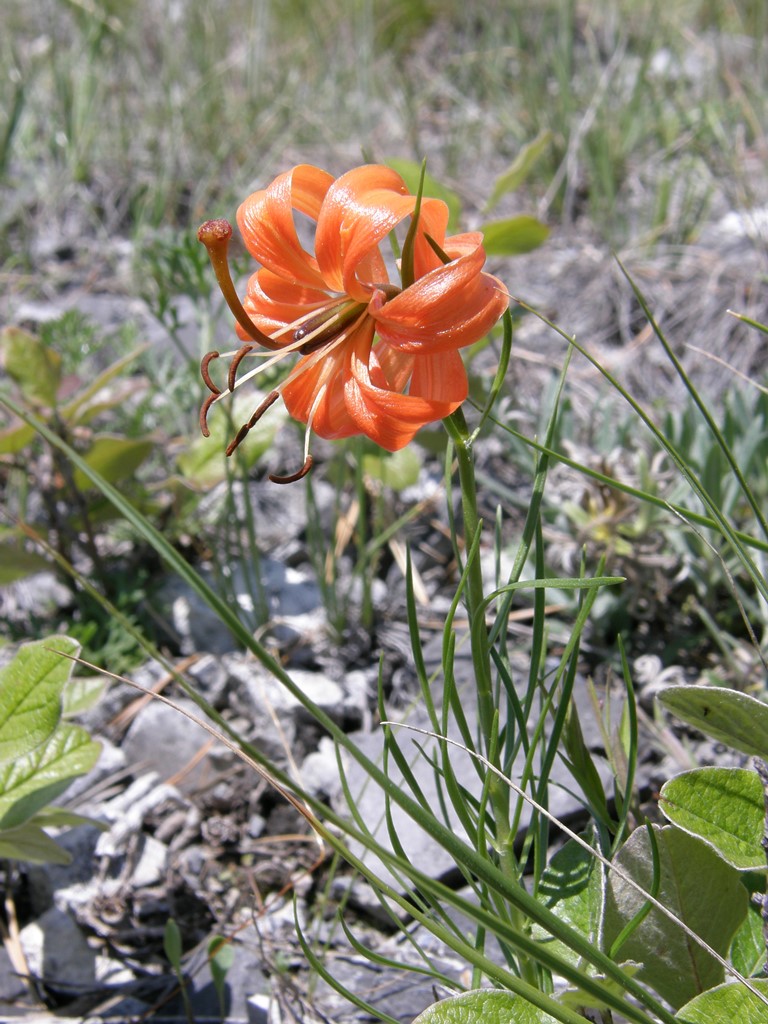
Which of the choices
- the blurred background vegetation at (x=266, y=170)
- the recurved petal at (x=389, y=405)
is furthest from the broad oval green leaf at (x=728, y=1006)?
the blurred background vegetation at (x=266, y=170)

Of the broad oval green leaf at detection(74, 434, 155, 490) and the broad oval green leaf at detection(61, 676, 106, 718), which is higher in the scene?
the broad oval green leaf at detection(74, 434, 155, 490)

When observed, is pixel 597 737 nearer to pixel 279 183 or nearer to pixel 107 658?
pixel 107 658

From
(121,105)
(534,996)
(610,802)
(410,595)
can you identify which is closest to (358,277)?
(410,595)

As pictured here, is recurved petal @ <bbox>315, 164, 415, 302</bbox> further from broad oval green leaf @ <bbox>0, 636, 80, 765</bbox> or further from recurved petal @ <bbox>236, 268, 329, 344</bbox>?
broad oval green leaf @ <bbox>0, 636, 80, 765</bbox>

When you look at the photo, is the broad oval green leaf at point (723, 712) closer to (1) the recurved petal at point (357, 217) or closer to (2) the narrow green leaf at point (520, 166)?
(1) the recurved petal at point (357, 217)

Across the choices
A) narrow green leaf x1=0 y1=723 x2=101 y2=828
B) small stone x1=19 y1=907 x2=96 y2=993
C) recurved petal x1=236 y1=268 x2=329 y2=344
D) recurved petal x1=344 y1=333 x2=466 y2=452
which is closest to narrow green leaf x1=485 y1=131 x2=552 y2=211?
recurved petal x1=236 y1=268 x2=329 y2=344

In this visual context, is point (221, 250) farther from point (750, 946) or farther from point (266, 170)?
point (266, 170)
